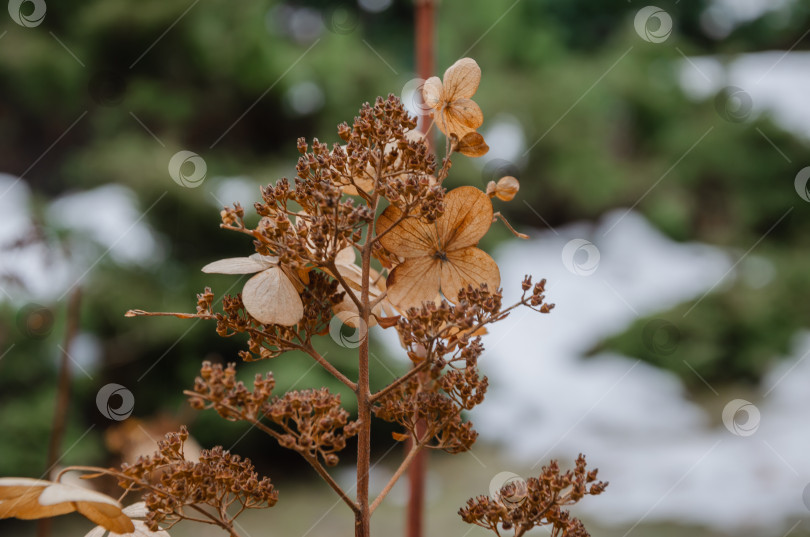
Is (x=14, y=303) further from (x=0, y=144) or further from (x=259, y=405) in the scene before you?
(x=259, y=405)

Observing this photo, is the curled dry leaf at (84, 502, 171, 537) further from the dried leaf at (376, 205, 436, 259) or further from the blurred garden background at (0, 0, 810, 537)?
the blurred garden background at (0, 0, 810, 537)

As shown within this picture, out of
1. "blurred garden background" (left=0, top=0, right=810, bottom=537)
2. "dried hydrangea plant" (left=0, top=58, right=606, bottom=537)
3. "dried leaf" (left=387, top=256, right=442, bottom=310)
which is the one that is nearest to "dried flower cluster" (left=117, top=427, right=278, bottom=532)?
"dried hydrangea plant" (left=0, top=58, right=606, bottom=537)

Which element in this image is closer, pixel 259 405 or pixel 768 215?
pixel 259 405

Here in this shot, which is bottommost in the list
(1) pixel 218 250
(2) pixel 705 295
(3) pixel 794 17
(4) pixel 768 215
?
(1) pixel 218 250

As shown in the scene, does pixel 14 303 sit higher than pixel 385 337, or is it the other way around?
pixel 385 337

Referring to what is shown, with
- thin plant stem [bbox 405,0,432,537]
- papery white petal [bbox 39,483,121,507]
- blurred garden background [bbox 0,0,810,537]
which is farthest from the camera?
blurred garden background [bbox 0,0,810,537]

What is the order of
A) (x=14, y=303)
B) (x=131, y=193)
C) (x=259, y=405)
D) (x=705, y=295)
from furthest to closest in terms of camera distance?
1. (x=705, y=295)
2. (x=131, y=193)
3. (x=14, y=303)
4. (x=259, y=405)

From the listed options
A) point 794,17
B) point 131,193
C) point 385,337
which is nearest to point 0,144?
point 131,193

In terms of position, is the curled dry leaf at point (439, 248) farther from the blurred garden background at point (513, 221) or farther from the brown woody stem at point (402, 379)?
the blurred garden background at point (513, 221)

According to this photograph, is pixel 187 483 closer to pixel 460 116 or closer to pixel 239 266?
pixel 239 266
